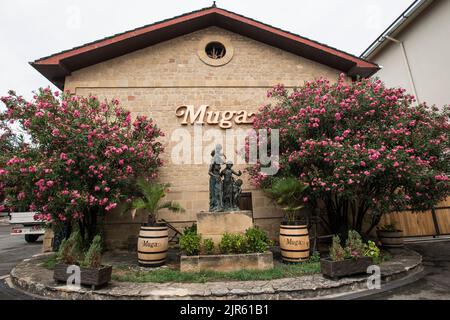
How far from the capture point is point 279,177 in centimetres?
780

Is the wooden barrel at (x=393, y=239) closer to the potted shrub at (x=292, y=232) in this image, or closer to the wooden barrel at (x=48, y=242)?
the potted shrub at (x=292, y=232)

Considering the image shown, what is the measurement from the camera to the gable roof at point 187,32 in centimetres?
962

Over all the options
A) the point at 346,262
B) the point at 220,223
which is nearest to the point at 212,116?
the point at 220,223

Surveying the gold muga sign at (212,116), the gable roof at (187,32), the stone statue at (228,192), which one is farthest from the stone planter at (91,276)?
the gable roof at (187,32)

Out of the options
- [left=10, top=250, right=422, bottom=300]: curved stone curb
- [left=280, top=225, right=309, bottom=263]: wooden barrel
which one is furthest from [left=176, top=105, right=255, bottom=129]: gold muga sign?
[left=10, top=250, right=422, bottom=300]: curved stone curb

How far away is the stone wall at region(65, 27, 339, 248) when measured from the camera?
31.8ft

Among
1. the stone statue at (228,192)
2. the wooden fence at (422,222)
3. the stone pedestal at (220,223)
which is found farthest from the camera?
the wooden fence at (422,222)

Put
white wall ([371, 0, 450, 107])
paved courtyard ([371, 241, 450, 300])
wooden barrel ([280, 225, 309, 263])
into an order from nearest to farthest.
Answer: paved courtyard ([371, 241, 450, 300])
wooden barrel ([280, 225, 309, 263])
white wall ([371, 0, 450, 107])

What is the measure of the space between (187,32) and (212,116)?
11.7ft

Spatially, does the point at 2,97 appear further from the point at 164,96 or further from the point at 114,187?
the point at 164,96

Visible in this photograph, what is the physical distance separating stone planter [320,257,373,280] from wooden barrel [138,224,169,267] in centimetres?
372

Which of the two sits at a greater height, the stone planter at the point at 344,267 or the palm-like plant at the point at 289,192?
the palm-like plant at the point at 289,192

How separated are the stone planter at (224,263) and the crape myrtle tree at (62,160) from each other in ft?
8.35

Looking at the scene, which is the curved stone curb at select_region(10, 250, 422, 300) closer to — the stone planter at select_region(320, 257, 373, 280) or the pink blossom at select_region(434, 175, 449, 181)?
the stone planter at select_region(320, 257, 373, 280)
